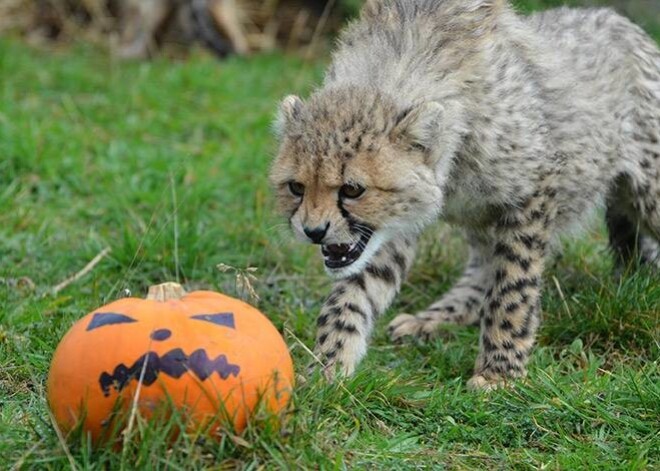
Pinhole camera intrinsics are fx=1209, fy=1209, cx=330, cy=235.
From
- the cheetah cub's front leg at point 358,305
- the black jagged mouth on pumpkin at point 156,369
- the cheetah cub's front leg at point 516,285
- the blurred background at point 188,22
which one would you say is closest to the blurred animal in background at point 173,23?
the blurred background at point 188,22

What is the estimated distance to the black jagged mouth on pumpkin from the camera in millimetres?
3139

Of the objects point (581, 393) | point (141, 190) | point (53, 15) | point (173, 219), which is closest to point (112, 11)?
point (53, 15)

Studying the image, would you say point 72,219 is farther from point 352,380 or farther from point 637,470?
point 637,470

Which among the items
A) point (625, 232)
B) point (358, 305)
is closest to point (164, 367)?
point (358, 305)

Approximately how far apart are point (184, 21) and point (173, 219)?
4.03 m

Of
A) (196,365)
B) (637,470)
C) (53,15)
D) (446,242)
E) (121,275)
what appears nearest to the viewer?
(196,365)

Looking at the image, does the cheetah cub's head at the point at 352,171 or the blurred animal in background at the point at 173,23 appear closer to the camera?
the cheetah cub's head at the point at 352,171

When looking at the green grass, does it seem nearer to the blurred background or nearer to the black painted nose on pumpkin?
the black painted nose on pumpkin

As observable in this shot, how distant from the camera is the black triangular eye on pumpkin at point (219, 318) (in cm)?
327

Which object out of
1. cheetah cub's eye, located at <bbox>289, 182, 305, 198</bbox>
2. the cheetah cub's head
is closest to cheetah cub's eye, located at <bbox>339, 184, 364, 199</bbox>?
the cheetah cub's head

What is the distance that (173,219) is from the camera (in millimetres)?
5516

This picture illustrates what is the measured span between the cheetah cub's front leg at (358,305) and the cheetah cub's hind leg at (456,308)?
31 centimetres

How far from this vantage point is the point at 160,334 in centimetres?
320

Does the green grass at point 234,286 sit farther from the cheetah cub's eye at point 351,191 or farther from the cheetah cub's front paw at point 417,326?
the cheetah cub's eye at point 351,191
